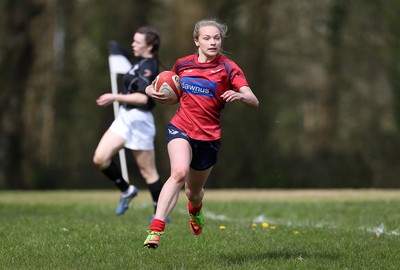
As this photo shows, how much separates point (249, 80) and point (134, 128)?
15.5 m

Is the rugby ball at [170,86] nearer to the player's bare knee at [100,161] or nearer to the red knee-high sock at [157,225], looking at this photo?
the red knee-high sock at [157,225]

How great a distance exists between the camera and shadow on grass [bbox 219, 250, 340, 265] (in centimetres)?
696

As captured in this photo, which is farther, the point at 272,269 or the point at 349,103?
the point at 349,103

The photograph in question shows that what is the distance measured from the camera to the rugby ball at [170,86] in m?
7.02

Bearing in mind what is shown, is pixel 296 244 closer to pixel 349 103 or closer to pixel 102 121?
pixel 102 121

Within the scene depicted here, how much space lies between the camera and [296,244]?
316 inches

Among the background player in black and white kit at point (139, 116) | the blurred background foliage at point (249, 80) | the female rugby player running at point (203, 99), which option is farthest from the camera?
the blurred background foliage at point (249, 80)

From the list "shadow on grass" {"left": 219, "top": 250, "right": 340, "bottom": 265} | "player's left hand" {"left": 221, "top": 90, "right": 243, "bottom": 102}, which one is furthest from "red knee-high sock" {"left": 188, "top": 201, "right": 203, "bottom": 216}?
"player's left hand" {"left": 221, "top": 90, "right": 243, "bottom": 102}

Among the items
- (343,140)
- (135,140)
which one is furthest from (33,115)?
(135,140)

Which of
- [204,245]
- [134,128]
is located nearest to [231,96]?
[204,245]

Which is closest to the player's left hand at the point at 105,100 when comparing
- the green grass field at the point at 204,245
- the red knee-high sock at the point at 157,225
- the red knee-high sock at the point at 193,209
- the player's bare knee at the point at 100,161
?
the player's bare knee at the point at 100,161

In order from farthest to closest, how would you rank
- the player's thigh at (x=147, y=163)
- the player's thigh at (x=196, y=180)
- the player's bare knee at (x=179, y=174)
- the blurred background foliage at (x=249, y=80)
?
the blurred background foliage at (x=249, y=80)
the player's thigh at (x=147, y=163)
the player's thigh at (x=196, y=180)
the player's bare knee at (x=179, y=174)

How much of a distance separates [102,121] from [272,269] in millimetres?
20222

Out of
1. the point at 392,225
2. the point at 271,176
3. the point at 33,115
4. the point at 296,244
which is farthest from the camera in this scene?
the point at 33,115
